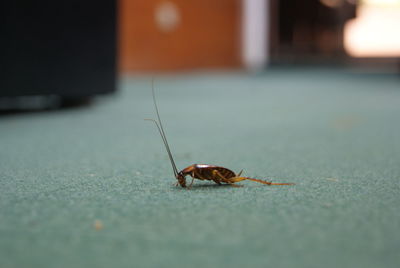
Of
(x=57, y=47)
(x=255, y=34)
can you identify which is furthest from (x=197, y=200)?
(x=255, y=34)

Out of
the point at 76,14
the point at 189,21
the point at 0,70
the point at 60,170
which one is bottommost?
the point at 60,170

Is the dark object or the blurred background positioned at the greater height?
the blurred background

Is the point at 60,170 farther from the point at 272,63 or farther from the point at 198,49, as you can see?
the point at 272,63

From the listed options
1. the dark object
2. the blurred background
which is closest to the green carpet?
the dark object

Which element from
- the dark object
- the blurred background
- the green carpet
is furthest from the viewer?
the blurred background

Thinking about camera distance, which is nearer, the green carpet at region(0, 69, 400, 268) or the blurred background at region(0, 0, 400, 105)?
the green carpet at region(0, 69, 400, 268)

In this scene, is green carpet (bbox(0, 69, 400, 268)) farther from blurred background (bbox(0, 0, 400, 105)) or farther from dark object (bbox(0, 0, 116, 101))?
blurred background (bbox(0, 0, 400, 105))

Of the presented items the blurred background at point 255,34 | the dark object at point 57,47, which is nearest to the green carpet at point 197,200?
the dark object at point 57,47

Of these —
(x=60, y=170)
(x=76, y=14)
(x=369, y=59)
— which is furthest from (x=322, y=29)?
(x=60, y=170)
